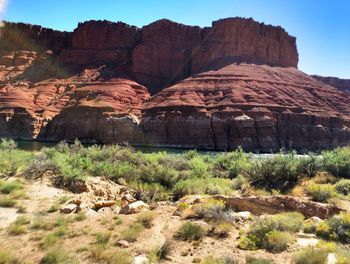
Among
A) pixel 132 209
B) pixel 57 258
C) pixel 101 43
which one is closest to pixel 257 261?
pixel 57 258

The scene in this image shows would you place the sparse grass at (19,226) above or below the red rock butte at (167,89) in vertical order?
below

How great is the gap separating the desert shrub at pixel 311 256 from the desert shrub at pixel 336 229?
1.44 m

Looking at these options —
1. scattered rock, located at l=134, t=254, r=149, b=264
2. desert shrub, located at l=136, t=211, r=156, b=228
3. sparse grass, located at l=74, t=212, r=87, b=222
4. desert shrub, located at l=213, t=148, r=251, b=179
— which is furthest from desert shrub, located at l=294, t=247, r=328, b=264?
desert shrub, located at l=213, t=148, r=251, b=179

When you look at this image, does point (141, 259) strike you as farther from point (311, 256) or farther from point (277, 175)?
point (277, 175)

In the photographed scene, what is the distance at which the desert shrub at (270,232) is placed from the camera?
7.86 meters

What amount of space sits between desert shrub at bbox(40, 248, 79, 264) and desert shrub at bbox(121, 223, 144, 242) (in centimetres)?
151

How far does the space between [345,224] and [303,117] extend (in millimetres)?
80941

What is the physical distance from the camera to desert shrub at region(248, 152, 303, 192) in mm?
14759

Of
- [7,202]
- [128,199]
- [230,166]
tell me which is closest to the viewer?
[7,202]

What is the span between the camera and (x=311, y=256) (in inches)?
266

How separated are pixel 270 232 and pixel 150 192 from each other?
21.3 ft

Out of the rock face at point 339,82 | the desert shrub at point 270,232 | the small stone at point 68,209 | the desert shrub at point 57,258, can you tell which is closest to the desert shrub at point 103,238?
the desert shrub at point 57,258

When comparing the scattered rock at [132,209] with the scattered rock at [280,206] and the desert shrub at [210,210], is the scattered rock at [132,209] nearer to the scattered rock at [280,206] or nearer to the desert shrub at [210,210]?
the desert shrub at [210,210]

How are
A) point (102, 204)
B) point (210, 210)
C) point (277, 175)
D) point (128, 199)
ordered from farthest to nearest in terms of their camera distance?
1. point (277, 175)
2. point (128, 199)
3. point (102, 204)
4. point (210, 210)
